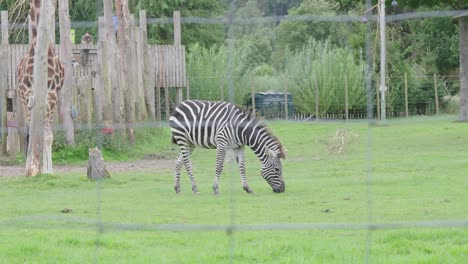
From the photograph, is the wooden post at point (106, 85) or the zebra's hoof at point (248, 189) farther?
the wooden post at point (106, 85)

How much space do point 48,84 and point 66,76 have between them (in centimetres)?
272

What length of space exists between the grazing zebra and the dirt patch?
6.82ft

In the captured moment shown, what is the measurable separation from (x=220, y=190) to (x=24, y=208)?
278 centimetres

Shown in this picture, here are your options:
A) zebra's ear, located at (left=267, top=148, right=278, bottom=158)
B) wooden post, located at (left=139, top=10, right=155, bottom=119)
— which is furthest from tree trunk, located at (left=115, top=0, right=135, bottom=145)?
zebra's ear, located at (left=267, top=148, right=278, bottom=158)

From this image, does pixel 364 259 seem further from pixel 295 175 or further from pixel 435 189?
pixel 295 175

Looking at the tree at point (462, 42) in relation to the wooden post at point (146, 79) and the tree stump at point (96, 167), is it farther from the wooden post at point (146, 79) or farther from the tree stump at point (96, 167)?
the tree stump at point (96, 167)

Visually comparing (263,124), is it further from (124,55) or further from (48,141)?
(124,55)

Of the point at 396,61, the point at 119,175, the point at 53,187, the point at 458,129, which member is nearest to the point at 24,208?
the point at 53,187

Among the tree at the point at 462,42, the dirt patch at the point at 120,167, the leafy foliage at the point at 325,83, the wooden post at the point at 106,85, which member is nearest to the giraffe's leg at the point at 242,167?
the dirt patch at the point at 120,167

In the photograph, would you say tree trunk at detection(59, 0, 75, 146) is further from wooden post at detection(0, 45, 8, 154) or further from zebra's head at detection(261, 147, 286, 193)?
zebra's head at detection(261, 147, 286, 193)

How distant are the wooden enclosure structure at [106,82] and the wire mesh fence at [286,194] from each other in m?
0.26

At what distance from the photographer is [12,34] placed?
2797 centimetres

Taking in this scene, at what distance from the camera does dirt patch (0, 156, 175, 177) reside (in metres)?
14.7

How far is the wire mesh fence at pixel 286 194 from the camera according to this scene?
24.2ft
